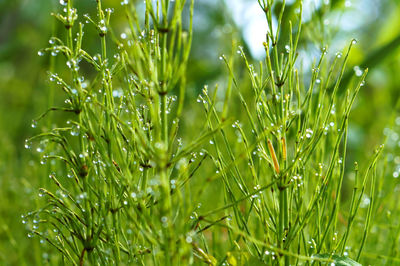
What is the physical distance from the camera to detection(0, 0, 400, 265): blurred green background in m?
0.73

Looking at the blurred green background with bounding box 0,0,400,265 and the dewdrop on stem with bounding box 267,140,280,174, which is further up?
the blurred green background with bounding box 0,0,400,265

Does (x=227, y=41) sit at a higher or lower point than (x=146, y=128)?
higher

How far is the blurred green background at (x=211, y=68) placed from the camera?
0.73 m

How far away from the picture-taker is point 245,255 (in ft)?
1.31

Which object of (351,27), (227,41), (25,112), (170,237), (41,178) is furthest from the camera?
(351,27)

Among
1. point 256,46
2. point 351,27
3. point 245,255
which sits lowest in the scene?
point 245,255

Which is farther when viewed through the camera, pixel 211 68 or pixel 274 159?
pixel 211 68

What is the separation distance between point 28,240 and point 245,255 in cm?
54

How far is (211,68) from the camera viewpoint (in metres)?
1.32

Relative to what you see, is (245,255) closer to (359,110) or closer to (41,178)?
(41,178)

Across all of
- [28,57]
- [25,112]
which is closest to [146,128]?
[25,112]

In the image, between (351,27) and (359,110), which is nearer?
(359,110)

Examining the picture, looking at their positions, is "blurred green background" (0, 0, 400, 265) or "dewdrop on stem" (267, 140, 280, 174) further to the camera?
"blurred green background" (0, 0, 400, 265)

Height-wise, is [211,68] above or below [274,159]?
above
